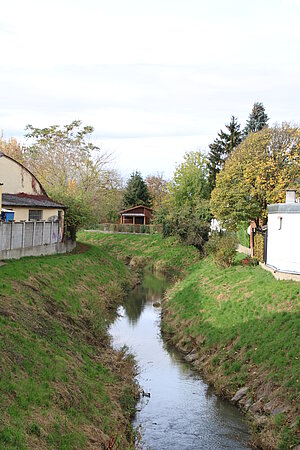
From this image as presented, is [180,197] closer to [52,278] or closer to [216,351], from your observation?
[52,278]

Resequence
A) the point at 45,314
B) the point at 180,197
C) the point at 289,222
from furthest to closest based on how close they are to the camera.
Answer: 1. the point at 180,197
2. the point at 289,222
3. the point at 45,314

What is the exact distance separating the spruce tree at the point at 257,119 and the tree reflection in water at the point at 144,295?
3361 cm

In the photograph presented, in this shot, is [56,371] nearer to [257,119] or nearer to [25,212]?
[25,212]

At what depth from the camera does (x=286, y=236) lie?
2647 centimetres

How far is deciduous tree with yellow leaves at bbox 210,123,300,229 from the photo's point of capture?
36.4m

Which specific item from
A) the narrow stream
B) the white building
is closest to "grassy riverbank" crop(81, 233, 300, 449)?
the narrow stream

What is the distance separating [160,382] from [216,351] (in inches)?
107

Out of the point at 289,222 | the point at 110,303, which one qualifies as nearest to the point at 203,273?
the point at 110,303

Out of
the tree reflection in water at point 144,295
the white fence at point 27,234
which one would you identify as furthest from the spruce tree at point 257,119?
the white fence at point 27,234

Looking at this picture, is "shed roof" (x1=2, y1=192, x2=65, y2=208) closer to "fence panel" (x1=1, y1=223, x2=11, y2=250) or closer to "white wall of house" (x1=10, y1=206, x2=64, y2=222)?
"white wall of house" (x1=10, y1=206, x2=64, y2=222)

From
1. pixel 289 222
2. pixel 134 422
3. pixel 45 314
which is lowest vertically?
pixel 134 422

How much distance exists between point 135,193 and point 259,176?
4935 centimetres

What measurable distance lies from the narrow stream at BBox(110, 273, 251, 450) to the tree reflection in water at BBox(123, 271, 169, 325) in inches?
205

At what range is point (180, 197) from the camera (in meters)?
77.6
